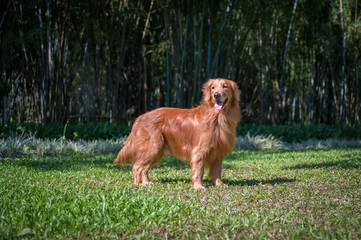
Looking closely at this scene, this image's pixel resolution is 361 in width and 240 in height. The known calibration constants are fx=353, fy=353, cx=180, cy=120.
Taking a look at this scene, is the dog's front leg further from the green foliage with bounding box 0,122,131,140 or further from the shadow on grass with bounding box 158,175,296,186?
the green foliage with bounding box 0,122,131,140

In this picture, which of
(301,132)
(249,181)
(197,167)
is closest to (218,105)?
(197,167)

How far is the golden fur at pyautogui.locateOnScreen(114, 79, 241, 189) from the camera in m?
3.53

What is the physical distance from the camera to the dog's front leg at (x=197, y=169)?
3.50 m

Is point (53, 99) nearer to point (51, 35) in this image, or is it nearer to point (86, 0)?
point (51, 35)

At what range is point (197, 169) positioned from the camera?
351cm

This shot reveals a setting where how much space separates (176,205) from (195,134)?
1.11 metres

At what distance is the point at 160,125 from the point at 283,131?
19.5 feet

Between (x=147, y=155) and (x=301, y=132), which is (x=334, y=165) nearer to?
(x=147, y=155)

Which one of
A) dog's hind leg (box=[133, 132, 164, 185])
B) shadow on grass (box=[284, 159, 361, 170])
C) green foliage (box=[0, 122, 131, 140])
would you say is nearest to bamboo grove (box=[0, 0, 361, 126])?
green foliage (box=[0, 122, 131, 140])

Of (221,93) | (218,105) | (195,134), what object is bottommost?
(195,134)

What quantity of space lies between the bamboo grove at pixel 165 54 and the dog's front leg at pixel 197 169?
463 cm

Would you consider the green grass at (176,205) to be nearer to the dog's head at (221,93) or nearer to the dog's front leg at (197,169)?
the dog's front leg at (197,169)

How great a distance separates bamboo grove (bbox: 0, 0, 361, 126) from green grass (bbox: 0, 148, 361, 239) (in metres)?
4.16

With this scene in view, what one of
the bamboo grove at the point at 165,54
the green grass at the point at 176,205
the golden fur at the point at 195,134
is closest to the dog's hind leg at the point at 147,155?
the golden fur at the point at 195,134
